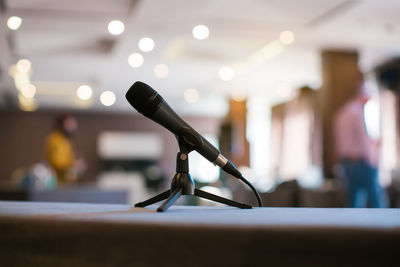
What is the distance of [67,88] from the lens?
34.2 ft

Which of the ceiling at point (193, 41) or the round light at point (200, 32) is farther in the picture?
the round light at point (200, 32)

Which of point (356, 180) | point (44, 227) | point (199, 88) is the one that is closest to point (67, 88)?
point (199, 88)

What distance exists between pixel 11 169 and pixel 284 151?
8.09 metres

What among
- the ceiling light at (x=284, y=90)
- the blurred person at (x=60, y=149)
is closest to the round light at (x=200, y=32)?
the blurred person at (x=60, y=149)

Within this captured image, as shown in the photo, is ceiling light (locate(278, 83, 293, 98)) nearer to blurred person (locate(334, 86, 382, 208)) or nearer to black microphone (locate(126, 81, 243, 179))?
blurred person (locate(334, 86, 382, 208))

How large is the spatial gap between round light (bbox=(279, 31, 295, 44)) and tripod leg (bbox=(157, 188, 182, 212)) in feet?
16.2

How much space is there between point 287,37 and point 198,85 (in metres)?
4.06

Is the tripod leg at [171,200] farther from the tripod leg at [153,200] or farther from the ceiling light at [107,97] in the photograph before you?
the ceiling light at [107,97]

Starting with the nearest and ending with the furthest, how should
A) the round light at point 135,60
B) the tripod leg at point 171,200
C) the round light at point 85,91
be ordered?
the tripod leg at point 171,200 < the round light at point 135,60 < the round light at point 85,91

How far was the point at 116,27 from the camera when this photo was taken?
558 cm

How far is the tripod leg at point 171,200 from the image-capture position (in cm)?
98

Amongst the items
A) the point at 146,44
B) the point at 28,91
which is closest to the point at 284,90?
the point at 146,44

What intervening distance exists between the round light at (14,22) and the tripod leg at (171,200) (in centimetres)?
477

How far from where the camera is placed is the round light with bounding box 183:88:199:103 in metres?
10.5
